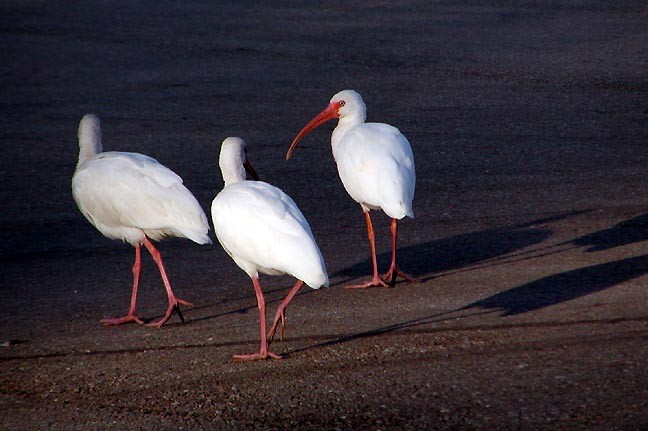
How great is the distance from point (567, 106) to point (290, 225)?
841 cm

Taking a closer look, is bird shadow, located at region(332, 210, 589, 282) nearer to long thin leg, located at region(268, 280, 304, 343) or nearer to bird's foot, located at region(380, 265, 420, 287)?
bird's foot, located at region(380, 265, 420, 287)

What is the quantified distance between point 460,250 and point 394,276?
95 cm

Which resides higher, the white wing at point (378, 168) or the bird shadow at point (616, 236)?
the white wing at point (378, 168)

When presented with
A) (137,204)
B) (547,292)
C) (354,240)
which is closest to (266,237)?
(137,204)

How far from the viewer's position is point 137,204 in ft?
26.1

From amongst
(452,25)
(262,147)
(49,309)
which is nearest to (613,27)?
Result: (452,25)

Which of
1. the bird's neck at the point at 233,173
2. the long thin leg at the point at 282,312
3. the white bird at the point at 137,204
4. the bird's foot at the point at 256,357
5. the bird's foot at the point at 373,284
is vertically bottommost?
the bird's foot at the point at 373,284

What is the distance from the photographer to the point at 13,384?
6488 millimetres

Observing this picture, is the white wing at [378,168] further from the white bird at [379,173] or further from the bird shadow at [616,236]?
the bird shadow at [616,236]

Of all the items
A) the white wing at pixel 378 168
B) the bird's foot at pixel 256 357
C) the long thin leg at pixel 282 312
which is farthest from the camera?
the white wing at pixel 378 168

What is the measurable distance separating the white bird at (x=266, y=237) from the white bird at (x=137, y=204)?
609 mm

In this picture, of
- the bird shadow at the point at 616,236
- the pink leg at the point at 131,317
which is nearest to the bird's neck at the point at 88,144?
the pink leg at the point at 131,317

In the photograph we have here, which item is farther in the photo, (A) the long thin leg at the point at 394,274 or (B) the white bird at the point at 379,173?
(A) the long thin leg at the point at 394,274

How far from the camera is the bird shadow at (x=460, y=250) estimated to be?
344 inches
